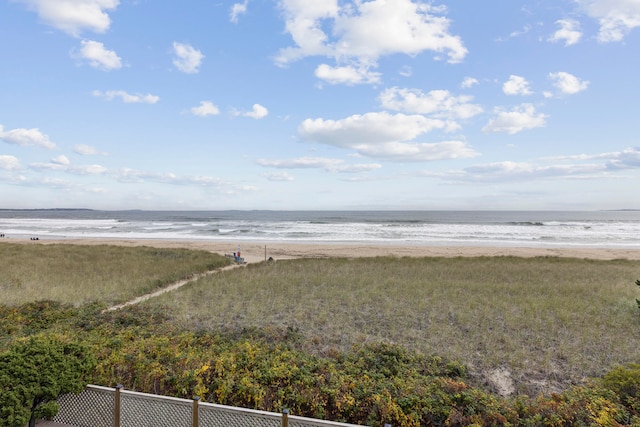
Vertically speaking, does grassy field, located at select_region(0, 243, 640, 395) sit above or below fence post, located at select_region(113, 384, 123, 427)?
below

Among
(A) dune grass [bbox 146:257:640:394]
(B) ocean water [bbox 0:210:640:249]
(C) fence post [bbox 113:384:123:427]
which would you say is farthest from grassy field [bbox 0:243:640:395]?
(B) ocean water [bbox 0:210:640:249]

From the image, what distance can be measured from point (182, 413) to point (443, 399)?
3.90m

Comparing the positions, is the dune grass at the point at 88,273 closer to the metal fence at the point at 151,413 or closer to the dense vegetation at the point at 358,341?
the dense vegetation at the point at 358,341

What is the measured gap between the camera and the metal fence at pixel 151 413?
455cm

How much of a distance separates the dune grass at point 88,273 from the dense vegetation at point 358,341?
62cm

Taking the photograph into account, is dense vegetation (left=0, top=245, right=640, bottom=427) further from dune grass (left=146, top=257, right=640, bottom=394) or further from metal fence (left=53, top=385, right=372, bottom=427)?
metal fence (left=53, top=385, right=372, bottom=427)

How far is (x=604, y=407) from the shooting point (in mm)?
5066

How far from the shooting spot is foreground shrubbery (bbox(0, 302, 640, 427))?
5.09m

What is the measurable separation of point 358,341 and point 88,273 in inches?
645

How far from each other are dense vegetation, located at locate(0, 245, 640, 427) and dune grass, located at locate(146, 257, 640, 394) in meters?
0.07

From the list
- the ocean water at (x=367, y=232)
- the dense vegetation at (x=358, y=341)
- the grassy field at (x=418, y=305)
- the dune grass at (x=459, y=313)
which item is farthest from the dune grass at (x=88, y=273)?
the ocean water at (x=367, y=232)

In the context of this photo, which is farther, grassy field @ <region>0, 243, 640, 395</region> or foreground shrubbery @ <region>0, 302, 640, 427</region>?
grassy field @ <region>0, 243, 640, 395</region>

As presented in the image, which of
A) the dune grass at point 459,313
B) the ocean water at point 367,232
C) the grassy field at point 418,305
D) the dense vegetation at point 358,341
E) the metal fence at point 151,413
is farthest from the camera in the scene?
the ocean water at point 367,232

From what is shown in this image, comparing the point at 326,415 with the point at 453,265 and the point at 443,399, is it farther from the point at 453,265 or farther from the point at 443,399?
the point at 453,265
